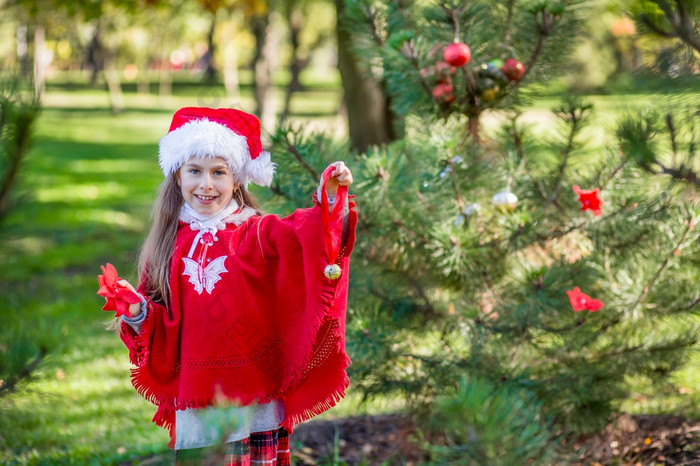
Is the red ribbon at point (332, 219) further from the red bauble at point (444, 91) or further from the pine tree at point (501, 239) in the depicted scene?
the red bauble at point (444, 91)

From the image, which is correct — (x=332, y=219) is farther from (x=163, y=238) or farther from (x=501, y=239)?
(x=501, y=239)

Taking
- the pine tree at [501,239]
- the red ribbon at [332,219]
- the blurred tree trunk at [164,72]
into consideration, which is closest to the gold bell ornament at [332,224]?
the red ribbon at [332,219]

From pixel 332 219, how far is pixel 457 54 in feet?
2.93

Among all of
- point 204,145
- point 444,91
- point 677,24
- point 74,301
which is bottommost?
point 74,301

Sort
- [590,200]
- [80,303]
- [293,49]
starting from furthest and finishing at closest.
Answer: [293,49] → [80,303] → [590,200]

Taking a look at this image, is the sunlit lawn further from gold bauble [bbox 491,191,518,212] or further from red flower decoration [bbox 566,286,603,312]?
red flower decoration [bbox 566,286,603,312]

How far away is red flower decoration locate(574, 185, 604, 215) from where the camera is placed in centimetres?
275

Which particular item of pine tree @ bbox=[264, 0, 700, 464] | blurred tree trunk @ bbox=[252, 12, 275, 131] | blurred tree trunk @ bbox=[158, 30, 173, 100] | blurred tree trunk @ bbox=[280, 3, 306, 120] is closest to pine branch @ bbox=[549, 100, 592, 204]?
pine tree @ bbox=[264, 0, 700, 464]

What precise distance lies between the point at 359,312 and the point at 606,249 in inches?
40.0

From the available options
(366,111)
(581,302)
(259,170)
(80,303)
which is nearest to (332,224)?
(259,170)

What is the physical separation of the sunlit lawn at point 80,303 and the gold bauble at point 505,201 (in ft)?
1.73

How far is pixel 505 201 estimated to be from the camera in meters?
2.74

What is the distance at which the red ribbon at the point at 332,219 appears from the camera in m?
2.24

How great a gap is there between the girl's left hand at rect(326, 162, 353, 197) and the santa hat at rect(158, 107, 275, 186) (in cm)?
31
